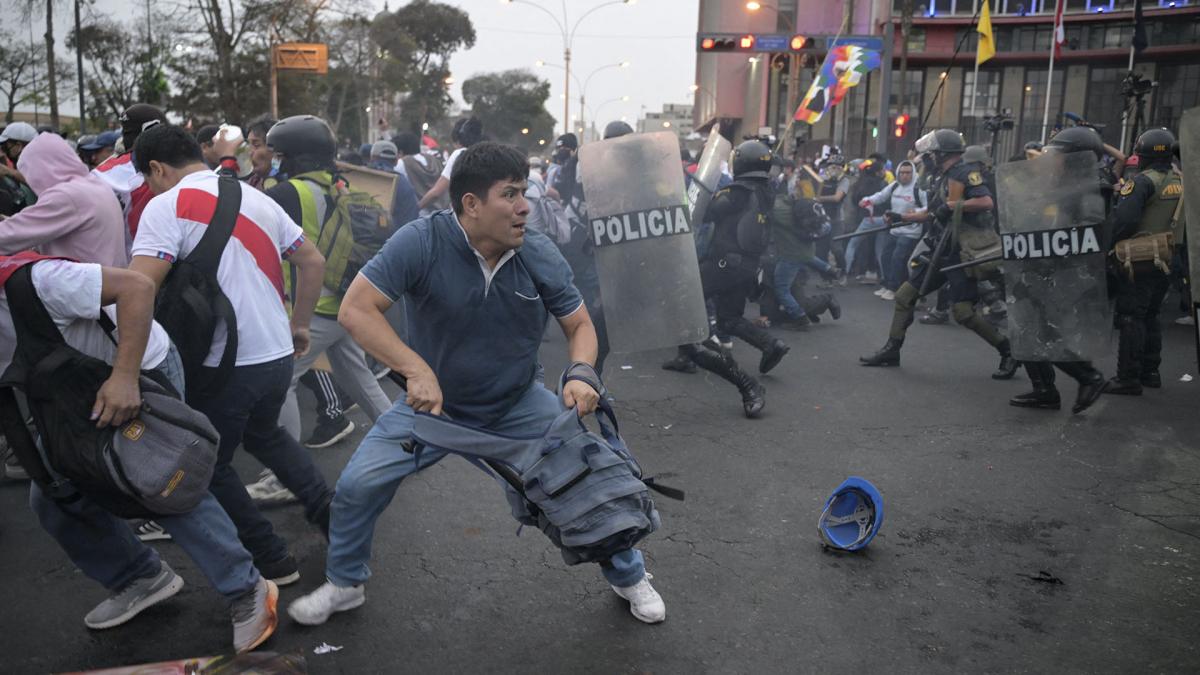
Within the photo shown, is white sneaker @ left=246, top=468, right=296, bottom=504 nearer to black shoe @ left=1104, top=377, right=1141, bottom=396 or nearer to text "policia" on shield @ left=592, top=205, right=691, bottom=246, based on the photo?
text "policia" on shield @ left=592, top=205, right=691, bottom=246

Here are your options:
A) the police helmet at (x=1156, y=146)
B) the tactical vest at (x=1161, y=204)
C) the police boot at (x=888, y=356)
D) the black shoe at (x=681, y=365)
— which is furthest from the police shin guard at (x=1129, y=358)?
the black shoe at (x=681, y=365)

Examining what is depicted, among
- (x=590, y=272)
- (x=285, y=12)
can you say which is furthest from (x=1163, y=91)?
(x=590, y=272)

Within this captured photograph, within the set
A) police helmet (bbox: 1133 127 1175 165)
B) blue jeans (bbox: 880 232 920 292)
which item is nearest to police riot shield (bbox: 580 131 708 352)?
police helmet (bbox: 1133 127 1175 165)

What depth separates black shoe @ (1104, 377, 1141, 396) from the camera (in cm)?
718

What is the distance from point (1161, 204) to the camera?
22.7 ft

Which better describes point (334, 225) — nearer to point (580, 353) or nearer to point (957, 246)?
point (580, 353)

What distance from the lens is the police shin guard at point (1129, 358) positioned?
7145mm

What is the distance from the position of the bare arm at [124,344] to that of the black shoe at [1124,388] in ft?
21.9

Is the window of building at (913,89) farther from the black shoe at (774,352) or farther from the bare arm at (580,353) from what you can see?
the bare arm at (580,353)

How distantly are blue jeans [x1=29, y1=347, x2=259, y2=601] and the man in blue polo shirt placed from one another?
321mm

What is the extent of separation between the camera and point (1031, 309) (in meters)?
6.31

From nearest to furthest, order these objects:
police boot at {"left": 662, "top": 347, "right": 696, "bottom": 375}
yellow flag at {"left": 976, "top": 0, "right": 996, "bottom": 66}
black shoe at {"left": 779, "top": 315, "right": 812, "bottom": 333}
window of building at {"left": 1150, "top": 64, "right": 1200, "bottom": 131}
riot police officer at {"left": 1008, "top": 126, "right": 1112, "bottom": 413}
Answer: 1. riot police officer at {"left": 1008, "top": 126, "right": 1112, "bottom": 413}
2. police boot at {"left": 662, "top": 347, "right": 696, "bottom": 375}
3. black shoe at {"left": 779, "top": 315, "right": 812, "bottom": 333}
4. yellow flag at {"left": 976, "top": 0, "right": 996, "bottom": 66}
5. window of building at {"left": 1150, "top": 64, "right": 1200, "bottom": 131}

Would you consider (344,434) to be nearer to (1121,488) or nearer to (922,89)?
(1121,488)

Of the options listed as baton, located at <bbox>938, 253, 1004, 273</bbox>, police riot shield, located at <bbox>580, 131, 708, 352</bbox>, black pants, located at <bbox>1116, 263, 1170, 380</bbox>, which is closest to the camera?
police riot shield, located at <bbox>580, 131, 708, 352</bbox>
